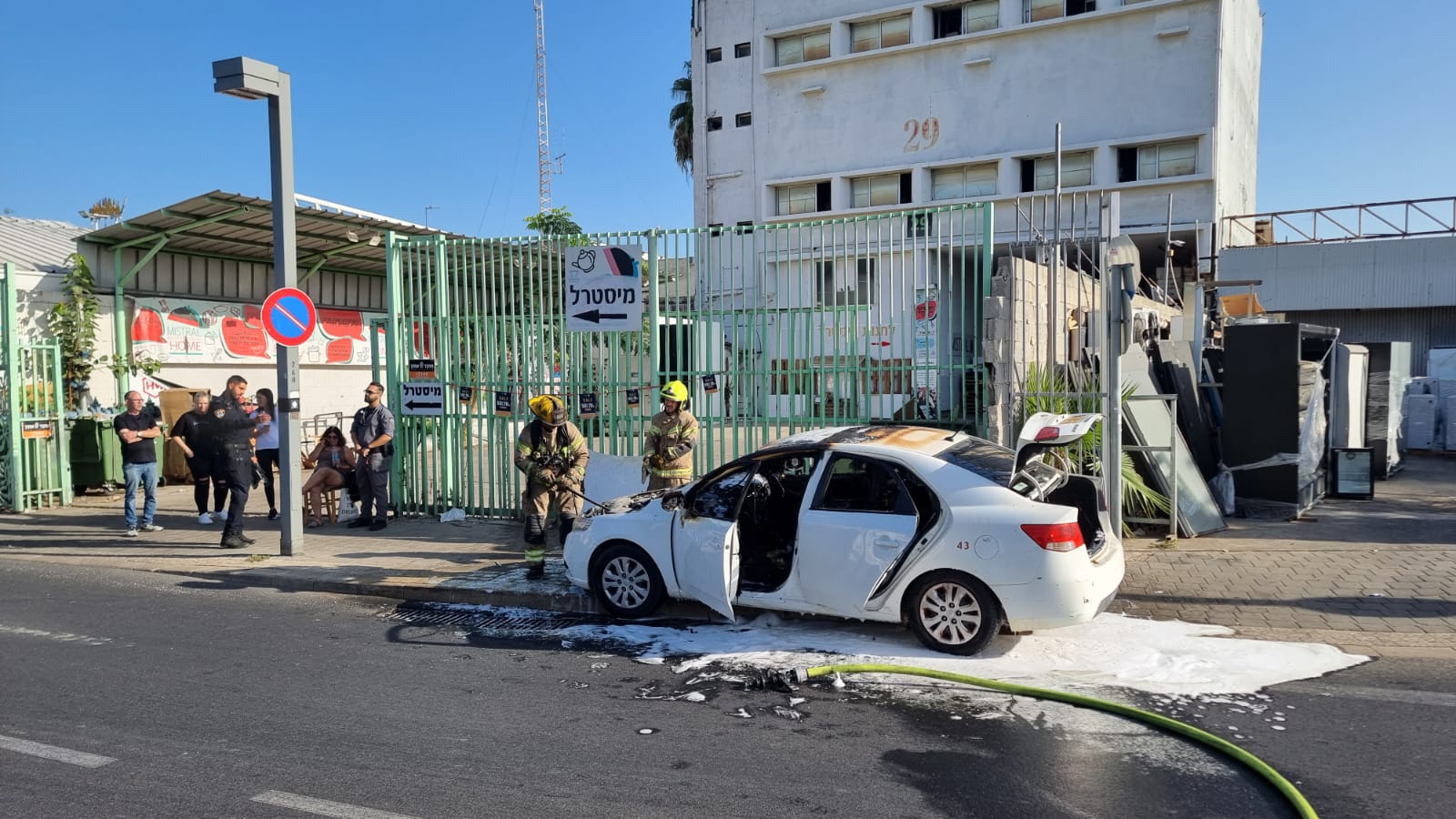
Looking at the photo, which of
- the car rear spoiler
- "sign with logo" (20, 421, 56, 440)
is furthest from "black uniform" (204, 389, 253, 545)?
the car rear spoiler

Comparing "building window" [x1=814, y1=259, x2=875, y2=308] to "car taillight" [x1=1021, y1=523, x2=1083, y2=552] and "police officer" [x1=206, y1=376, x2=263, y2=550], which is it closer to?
"car taillight" [x1=1021, y1=523, x2=1083, y2=552]

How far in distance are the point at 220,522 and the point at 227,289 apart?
6662 millimetres

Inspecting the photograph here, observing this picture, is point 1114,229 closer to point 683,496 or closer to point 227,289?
point 683,496

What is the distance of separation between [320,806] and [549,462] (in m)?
4.89

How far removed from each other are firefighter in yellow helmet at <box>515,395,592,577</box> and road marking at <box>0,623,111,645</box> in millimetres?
3243

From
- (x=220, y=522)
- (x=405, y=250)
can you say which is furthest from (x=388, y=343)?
(x=220, y=522)

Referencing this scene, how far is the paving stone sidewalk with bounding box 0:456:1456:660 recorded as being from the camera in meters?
7.15

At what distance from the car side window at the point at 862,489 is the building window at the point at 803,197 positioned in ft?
116

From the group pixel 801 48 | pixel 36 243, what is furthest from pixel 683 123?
pixel 36 243

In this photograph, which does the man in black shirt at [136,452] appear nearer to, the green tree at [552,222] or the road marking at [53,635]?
the road marking at [53,635]

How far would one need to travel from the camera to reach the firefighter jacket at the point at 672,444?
892cm

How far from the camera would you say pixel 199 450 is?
12086 millimetres

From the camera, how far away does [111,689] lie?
5.84 meters

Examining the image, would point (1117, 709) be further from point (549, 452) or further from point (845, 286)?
point (845, 286)
